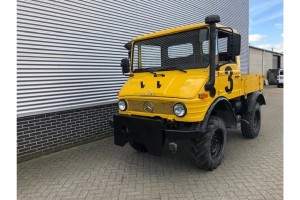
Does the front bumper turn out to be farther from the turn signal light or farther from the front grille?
the turn signal light

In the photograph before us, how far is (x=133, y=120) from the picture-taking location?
14.1 ft

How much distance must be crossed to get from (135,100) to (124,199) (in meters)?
1.65

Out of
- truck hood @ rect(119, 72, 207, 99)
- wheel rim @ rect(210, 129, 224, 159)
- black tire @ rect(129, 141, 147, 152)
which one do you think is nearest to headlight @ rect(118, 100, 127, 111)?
truck hood @ rect(119, 72, 207, 99)

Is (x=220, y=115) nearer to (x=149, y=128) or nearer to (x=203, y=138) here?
(x=203, y=138)

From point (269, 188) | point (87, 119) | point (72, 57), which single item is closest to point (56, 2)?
point (72, 57)

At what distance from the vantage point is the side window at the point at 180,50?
4.48m

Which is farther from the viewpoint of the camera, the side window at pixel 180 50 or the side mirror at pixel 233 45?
the side window at pixel 180 50

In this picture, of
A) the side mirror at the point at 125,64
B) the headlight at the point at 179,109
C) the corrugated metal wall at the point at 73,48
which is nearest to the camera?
the headlight at the point at 179,109

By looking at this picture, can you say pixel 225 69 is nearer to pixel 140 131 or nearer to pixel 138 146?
pixel 140 131

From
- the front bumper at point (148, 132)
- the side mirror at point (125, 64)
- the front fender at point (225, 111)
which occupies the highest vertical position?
the side mirror at point (125, 64)

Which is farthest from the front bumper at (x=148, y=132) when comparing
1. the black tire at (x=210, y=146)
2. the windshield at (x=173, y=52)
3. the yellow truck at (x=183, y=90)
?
the windshield at (x=173, y=52)

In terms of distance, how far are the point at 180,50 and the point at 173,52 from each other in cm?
15

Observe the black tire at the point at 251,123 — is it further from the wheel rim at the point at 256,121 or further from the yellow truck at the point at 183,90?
the yellow truck at the point at 183,90

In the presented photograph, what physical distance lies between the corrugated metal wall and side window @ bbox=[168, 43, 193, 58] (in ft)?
8.02
